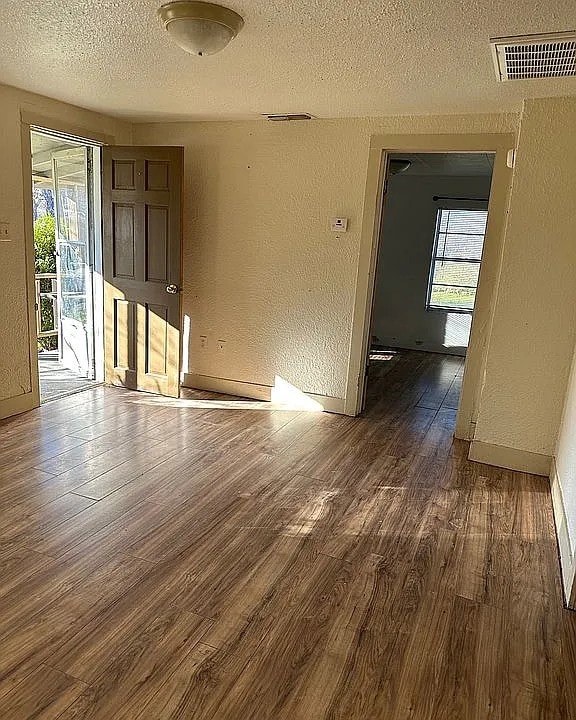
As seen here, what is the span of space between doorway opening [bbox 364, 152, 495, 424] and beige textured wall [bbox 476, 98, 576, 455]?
2937mm

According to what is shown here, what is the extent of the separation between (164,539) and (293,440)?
1523 mm

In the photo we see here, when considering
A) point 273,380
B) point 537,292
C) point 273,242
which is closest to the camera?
point 537,292

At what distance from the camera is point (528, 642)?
6.59ft

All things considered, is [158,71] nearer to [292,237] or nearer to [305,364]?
[292,237]

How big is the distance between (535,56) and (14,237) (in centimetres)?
342

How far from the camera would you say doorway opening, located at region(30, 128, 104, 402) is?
4.76 metres

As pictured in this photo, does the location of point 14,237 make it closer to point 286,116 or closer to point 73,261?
point 73,261

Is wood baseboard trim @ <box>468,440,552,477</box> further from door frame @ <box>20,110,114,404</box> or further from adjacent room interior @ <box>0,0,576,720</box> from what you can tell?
door frame @ <box>20,110,114,404</box>

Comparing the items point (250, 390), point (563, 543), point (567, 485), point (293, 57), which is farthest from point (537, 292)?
point (250, 390)

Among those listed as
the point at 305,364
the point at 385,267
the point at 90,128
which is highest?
the point at 90,128

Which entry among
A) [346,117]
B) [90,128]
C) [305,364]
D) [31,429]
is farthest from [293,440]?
[90,128]

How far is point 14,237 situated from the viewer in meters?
3.83

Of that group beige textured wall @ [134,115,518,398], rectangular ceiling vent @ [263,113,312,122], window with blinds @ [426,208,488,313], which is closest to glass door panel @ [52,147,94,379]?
beige textured wall @ [134,115,518,398]

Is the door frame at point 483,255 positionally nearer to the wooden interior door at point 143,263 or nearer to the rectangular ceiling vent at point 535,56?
the rectangular ceiling vent at point 535,56
